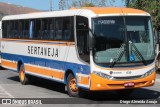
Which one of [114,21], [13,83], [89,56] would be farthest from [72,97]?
[13,83]

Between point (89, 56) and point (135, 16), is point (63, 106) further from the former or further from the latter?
point (135, 16)

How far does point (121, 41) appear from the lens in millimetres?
14867

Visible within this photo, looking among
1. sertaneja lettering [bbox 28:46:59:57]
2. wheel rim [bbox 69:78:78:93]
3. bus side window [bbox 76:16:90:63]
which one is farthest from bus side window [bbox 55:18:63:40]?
wheel rim [bbox 69:78:78:93]

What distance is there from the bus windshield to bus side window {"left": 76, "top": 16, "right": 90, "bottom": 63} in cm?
35

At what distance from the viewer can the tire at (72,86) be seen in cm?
1591

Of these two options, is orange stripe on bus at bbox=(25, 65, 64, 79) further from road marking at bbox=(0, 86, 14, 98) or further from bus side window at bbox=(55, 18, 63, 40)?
road marking at bbox=(0, 86, 14, 98)

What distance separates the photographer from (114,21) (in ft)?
49.1

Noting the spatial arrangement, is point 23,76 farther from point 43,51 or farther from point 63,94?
point 63,94

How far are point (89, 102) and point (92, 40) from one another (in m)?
1.86

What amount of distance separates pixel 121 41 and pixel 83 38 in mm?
1178

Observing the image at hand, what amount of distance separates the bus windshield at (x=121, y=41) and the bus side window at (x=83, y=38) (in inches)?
13.9

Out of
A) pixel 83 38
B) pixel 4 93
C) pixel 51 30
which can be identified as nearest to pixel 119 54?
pixel 83 38

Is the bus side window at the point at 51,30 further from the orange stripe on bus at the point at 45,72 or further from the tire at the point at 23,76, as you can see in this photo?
the tire at the point at 23,76

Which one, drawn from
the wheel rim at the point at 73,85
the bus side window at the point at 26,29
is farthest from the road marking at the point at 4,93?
the bus side window at the point at 26,29
